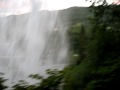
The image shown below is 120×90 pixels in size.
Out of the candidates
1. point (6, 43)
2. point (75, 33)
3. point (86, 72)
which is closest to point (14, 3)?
point (6, 43)

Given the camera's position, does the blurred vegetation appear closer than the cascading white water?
Yes

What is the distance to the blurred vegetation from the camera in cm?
397

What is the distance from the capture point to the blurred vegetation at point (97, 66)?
3.97 metres

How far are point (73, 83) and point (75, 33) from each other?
105 inches

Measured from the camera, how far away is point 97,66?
14.4ft

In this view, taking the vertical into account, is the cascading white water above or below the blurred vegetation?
above

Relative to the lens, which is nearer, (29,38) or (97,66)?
(97,66)

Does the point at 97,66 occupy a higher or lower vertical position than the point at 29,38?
lower

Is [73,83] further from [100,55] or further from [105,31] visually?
[105,31]

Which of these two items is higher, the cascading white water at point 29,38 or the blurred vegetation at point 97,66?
the cascading white water at point 29,38

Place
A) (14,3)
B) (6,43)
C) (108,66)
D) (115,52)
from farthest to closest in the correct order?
(6,43) → (14,3) → (115,52) → (108,66)

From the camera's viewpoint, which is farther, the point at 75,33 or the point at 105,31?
the point at 75,33

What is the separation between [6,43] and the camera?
87.5 feet

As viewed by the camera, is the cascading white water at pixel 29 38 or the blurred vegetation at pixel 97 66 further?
the cascading white water at pixel 29 38
